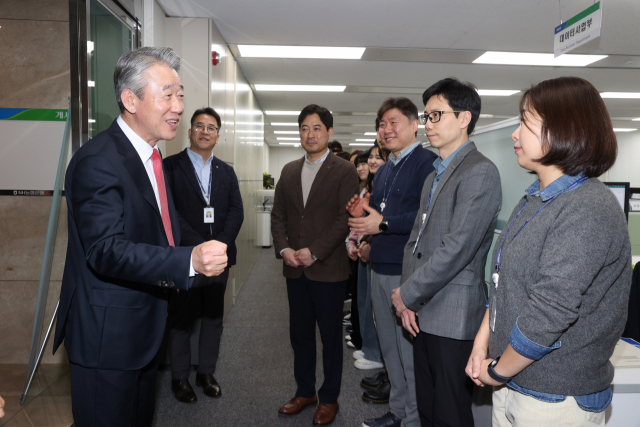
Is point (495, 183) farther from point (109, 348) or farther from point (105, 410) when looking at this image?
point (105, 410)

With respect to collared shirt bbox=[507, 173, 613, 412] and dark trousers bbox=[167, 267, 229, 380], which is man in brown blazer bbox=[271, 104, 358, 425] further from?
collared shirt bbox=[507, 173, 613, 412]

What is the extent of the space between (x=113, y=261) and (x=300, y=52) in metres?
4.25

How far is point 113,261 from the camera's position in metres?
1.15

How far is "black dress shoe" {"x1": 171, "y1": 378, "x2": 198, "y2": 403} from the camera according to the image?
2.56 m

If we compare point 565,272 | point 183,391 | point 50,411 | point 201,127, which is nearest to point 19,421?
point 50,411

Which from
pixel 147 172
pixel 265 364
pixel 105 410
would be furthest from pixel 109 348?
pixel 265 364

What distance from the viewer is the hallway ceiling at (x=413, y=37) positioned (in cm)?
350

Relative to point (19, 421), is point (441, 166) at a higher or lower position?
higher

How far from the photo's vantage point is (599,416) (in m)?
1.07

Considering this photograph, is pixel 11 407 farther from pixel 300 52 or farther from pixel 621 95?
pixel 621 95

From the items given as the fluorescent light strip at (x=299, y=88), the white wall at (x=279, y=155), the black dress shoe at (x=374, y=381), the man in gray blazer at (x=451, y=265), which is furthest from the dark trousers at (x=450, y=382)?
the white wall at (x=279, y=155)

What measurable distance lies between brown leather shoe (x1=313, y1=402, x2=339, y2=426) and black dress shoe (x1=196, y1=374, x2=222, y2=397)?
72cm

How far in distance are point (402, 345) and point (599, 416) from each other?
106 centimetres

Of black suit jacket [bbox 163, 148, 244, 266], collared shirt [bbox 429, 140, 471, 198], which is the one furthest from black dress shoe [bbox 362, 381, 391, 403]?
collared shirt [bbox 429, 140, 471, 198]
